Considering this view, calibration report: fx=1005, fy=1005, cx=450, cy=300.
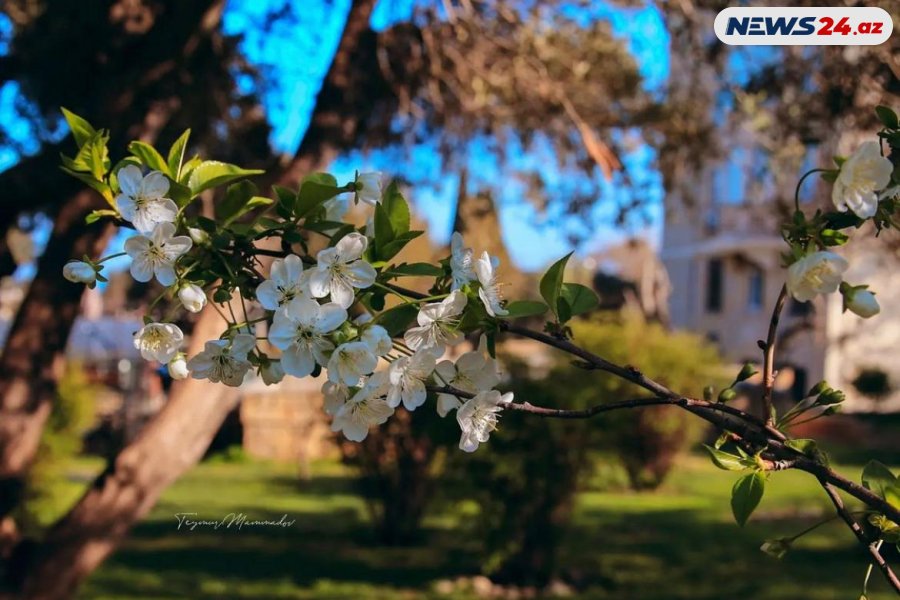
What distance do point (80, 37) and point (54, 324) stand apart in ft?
5.25

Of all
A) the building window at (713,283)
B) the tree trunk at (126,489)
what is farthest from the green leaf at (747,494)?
the building window at (713,283)

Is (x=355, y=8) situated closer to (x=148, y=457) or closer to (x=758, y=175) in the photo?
(x=148, y=457)

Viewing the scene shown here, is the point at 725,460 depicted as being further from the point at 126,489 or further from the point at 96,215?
the point at 126,489

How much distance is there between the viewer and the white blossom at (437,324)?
1.25 meters

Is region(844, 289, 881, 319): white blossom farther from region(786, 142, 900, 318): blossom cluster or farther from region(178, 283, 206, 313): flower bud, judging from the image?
region(178, 283, 206, 313): flower bud

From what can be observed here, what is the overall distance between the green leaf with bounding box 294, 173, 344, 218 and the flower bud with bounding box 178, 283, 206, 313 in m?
0.18

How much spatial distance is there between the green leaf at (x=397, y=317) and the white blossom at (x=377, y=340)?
7 cm

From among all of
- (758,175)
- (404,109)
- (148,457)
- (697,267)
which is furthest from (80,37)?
(697,267)

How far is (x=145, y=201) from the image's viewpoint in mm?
1310

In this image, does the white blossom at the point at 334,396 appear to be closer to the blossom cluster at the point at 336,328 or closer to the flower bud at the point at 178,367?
the blossom cluster at the point at 336,328

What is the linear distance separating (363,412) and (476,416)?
0.14 m

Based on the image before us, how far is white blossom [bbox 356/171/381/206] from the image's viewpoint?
1.46 meters

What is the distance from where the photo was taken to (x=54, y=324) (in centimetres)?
469

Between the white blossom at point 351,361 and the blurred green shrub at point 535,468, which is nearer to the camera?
the white blossom at point 351,361
